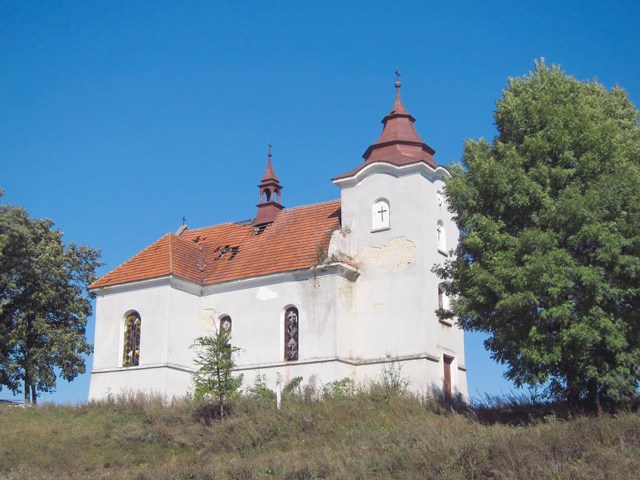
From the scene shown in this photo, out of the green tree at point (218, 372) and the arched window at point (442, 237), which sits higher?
the arched window at point (442, 237)

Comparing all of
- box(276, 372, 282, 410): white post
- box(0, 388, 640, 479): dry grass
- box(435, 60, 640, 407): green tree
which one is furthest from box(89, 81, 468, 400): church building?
box(435, 60, 640, 407): green tree

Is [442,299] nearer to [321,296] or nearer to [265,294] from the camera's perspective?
[321,296]

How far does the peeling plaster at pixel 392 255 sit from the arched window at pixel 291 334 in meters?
3.18

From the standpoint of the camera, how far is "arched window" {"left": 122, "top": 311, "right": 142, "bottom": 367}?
35031mm

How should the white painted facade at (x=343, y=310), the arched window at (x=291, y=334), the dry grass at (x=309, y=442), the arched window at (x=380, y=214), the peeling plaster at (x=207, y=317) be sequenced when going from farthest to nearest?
the peeling plaster at (x=207, y=317), the arched window at (x=380, y=214), the arched window at (x=291, y=334), the white painted facade at (x=343, y=310), the dry grass at (x=309, y=442)

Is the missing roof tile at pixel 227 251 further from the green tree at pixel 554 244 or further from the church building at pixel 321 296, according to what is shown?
the green tree at pixel 554 244

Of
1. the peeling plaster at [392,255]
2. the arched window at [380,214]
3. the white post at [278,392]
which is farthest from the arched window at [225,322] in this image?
the arched window at [380,214]

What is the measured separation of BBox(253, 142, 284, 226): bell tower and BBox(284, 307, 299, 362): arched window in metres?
5.92

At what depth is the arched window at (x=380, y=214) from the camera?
110 ft

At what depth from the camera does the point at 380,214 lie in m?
33.6

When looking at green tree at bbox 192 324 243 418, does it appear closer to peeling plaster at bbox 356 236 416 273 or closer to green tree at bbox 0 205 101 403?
peeling plaster at bbox 356 236 416 273

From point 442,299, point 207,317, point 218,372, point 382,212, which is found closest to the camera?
point 218,372

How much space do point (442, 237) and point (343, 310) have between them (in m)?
4.91

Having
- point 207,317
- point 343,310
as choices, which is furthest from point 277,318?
point 207,317
